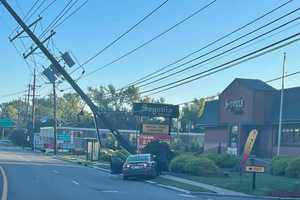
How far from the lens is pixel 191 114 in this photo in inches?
5482

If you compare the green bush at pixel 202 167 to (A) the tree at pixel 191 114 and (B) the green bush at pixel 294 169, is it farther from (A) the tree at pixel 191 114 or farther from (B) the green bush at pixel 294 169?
(A) the tree at pixel 191 114

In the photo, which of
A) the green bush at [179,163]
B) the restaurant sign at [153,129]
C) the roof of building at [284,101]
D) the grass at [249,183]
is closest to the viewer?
the grass at [249,183]

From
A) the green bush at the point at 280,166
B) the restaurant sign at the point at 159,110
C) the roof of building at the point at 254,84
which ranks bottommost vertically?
the green bush at the point at 280,166

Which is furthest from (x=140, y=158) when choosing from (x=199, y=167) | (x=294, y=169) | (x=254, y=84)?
(x=254, y=84)

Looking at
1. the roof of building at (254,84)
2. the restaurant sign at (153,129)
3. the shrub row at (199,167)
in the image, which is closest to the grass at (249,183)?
the shrub row at (199,167)

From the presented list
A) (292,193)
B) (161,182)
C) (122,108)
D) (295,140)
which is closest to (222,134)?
(295,140)

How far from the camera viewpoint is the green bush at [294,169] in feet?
129

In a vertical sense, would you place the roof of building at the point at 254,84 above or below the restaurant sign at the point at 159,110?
above

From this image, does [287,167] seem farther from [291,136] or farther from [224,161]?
[291,136]

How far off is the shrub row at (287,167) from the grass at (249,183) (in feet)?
2.17

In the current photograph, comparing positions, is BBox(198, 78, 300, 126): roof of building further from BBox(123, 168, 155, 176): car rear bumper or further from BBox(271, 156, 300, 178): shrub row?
BBox(123, 168, 155, 176): car rear bumper

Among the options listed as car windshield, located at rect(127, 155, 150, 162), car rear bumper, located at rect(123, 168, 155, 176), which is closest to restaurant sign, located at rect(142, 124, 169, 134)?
car windshield, located at rect(127, 155, 150, 162)

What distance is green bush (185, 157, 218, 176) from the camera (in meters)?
42.8

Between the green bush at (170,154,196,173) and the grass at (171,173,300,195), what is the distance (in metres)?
3.75
